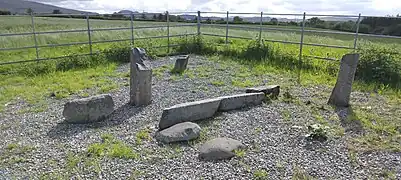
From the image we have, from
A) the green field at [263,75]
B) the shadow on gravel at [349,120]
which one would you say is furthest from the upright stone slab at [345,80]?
the green field at [263,75]

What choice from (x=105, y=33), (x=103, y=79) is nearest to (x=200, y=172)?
(x=103, y=79)

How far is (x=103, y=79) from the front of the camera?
7121mm

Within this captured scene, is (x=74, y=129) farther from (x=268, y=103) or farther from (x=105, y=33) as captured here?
(x=105, y=33)

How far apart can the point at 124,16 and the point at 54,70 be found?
290cm

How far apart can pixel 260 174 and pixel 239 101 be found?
2.06 m

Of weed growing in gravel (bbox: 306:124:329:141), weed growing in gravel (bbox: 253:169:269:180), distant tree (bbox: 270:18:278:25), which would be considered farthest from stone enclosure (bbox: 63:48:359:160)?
distant tree (bbox: 270:18:278:25)

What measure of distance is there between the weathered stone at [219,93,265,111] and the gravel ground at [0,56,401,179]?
0.41 ft

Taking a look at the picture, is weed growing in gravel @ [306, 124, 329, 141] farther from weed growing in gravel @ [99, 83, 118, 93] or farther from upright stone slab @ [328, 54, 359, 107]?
weed growing in gravel @ [99, 83, 118, 93]

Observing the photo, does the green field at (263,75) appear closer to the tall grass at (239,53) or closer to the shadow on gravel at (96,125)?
the tall grass at (239,53)

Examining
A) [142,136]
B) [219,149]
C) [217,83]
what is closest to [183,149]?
[219,149]

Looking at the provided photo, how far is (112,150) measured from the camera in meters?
3.64

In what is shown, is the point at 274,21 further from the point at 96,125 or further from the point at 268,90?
the point at 96,125

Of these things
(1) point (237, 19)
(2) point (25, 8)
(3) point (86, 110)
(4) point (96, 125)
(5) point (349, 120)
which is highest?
(2) point (25, 8)

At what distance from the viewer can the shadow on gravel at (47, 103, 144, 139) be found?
163 inches
